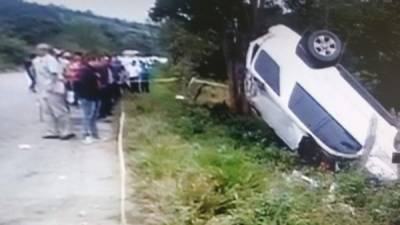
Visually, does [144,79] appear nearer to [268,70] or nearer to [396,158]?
[268,70]

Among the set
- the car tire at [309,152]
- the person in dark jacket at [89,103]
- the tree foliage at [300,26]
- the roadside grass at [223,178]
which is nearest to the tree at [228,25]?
the tree foliage at [300,26]

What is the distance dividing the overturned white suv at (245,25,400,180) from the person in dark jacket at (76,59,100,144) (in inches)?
19.6

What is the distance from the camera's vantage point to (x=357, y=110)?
2365 mm

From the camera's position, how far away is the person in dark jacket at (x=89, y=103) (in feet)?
7.47

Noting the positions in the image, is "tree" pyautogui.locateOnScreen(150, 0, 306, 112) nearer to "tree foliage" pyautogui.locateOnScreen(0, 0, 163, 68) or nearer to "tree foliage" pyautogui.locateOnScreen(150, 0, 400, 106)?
"tree foliage" pyautogui.locateOnScreen(150, 0, 400, 106)

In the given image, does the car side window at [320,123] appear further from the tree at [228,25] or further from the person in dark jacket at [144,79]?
the person in dark jacket at [144,79]

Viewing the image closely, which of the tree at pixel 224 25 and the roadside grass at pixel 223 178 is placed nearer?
the roadside grass at pixel 223 178

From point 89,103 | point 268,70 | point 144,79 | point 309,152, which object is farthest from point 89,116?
point 309,152

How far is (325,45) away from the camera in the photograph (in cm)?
236

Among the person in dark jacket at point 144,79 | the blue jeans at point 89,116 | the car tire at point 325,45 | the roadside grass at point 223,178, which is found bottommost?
the roadside grass at point 223,178

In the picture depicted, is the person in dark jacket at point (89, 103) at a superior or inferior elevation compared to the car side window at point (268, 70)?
inferior

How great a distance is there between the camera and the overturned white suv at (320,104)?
2352 mm

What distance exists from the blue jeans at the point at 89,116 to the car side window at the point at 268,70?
0.54 metres

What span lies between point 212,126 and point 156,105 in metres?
Answer: 0.20
